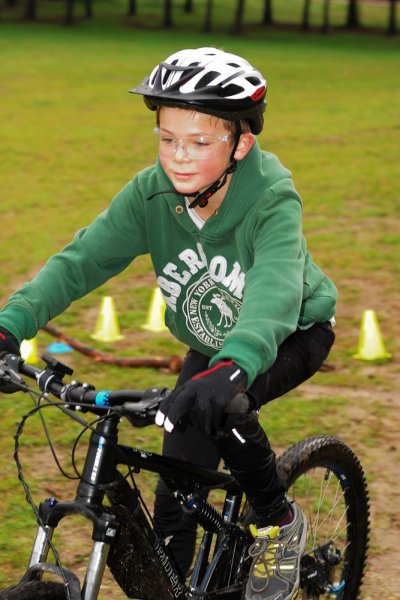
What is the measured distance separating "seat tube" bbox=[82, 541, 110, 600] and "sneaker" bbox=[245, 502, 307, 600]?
914 millimetres

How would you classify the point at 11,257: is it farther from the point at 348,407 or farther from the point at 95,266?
the point at 95,266

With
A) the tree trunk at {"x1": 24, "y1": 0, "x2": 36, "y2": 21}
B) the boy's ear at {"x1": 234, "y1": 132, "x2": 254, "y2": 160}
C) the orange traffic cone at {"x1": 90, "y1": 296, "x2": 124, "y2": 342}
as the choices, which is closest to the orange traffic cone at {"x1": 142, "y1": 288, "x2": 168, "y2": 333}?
the orange traffic cone at {"x1": 90, "y1": 296, "x2": 124, "y2": 342}

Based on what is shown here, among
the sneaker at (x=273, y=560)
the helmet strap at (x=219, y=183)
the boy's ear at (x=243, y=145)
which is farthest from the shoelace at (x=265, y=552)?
the boy's ear at (x=243, y=145)

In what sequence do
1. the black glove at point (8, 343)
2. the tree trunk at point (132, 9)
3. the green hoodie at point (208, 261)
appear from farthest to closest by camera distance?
the tree trunk at point (132, 9) < the green hoodie at point (208, 261) < the black glove at point (8, 343)

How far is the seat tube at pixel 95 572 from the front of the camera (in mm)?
3258

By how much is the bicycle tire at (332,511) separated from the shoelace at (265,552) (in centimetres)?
27

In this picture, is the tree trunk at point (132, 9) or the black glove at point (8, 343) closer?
the black glove at point (8, 343)

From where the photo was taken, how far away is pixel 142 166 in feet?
53.9

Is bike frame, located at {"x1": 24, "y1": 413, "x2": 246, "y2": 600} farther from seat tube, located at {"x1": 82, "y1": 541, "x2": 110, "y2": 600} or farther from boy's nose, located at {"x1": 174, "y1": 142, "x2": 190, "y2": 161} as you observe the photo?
boy's nose, located at {"x1": 174, "y1": 142, "x2": 190, "y2": 161}

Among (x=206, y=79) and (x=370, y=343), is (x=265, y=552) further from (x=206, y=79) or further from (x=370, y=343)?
(x=370, y=343)

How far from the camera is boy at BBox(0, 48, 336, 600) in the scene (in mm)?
3633

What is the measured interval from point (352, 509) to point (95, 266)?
1.53m

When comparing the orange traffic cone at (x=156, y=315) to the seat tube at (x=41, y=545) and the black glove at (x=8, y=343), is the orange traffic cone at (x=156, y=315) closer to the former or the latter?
the black glove at (x=8, y=343)

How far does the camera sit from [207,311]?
4.18 metres
